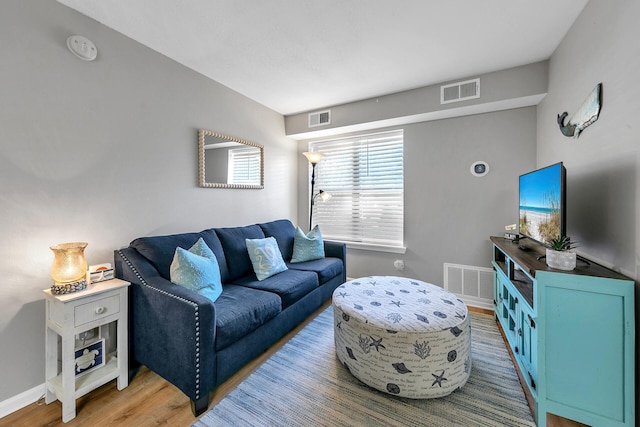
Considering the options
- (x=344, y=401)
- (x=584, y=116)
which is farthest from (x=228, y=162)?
(x=584, y=116)

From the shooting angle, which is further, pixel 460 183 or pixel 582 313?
pixel 460 183

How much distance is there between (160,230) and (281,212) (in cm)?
172

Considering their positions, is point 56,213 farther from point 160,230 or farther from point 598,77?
point 598,77

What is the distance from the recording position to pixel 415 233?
10.3ft

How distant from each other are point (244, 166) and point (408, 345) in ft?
8.20

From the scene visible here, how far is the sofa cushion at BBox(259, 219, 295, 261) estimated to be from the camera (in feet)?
9.77

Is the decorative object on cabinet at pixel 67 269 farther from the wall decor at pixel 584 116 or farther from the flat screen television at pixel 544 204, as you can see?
the wall decor at pixel 584 116

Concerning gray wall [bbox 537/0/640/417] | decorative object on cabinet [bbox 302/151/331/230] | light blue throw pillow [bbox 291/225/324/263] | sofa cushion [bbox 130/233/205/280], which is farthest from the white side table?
gray wall [bbox 537/0/640/417]

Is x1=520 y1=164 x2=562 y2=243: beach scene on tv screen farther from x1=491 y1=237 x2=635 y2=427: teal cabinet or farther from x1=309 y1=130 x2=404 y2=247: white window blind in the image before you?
x1=309 y1=130 x2=404 y2=247: white window blind

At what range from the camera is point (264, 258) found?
2416 millimetres

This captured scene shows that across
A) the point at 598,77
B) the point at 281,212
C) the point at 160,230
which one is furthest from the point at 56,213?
the point at 598,77

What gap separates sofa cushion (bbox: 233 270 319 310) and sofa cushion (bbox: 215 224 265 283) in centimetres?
9

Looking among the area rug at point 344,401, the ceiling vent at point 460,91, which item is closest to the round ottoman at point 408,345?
the area rug at point 344,401

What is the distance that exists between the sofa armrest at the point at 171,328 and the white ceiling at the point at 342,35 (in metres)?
1.71
